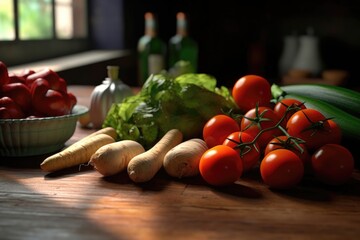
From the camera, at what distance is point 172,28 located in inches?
142

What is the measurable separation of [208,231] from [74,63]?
180 cm

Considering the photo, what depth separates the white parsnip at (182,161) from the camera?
2.63 feet

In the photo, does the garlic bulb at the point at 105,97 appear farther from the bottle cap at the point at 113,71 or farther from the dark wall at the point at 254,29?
the dark wall at the point at 254,29

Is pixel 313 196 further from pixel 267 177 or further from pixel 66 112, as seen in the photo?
pixel 66 112

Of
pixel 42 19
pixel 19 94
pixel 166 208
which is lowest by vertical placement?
pixel 166 208

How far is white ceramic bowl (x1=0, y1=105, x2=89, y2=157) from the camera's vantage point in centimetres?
90

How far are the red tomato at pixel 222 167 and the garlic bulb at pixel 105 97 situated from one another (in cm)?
48

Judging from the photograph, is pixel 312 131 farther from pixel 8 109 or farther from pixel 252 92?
pixel 8 109

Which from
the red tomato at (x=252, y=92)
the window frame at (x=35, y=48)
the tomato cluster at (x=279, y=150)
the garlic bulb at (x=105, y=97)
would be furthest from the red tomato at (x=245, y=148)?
the window frame at (x=35, y=48)

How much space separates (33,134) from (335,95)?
626mm

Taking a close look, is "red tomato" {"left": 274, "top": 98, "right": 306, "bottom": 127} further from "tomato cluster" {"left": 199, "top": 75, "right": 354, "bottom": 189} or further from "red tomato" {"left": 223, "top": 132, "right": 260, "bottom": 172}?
"red tomato" {"left": 223, "top": 132, "right": 260, "bottom": 172}

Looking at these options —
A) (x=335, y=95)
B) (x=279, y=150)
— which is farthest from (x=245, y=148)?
(x=335, y=95)

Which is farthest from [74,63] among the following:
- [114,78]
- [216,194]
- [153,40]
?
[216,194]

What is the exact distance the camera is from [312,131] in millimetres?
804
